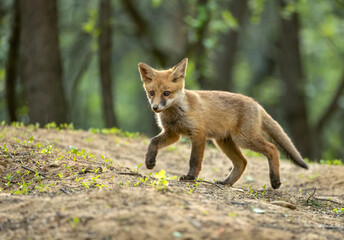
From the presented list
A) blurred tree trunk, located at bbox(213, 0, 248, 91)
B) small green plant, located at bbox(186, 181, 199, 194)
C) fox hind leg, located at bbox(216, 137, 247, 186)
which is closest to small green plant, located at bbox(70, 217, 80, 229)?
small green plant, located at bbox(186, 181, 199, 194)

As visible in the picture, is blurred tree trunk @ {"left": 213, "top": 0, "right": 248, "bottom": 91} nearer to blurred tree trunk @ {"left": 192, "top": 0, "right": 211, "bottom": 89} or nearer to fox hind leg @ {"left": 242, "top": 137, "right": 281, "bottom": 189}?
blurred tree trunk @ {"left": 192, "top": 0, "right": 211, "bottom": 89}

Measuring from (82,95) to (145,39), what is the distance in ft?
36.5

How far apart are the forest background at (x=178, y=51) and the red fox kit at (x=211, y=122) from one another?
4.50m

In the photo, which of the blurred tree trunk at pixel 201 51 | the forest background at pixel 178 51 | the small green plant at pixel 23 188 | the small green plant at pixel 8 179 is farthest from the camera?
the blurred tree trunk at pixel 201 51

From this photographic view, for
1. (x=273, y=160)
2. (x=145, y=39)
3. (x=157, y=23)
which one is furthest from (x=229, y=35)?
(x=273, y=160)

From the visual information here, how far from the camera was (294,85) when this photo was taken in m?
16.0

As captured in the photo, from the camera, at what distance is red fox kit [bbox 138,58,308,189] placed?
6.84 m

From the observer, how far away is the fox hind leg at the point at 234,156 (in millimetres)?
7402

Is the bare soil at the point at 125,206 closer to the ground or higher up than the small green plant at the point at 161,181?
closer to the ground

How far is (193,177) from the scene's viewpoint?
6395 mm

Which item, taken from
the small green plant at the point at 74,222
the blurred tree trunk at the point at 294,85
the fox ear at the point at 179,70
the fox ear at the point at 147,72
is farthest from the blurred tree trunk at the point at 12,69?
the small green plant at the point at 74,222

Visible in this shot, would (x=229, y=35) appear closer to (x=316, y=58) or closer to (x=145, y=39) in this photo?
(x=145, y=39)

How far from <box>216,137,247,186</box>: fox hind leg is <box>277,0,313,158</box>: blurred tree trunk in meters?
8.23

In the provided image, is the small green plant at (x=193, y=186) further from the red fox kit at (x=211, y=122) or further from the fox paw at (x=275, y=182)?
the fox paw at (x=275, y=182)
